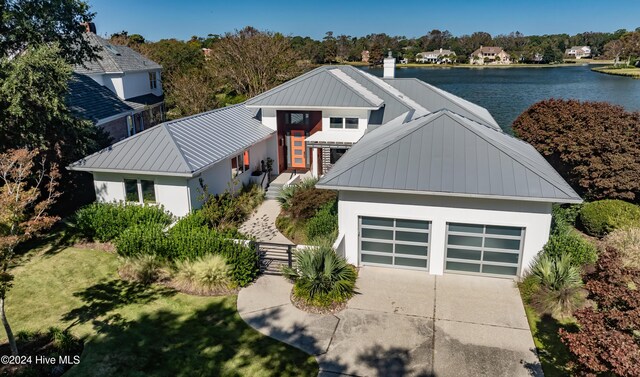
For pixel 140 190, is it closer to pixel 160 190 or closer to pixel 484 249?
pixel 160 190

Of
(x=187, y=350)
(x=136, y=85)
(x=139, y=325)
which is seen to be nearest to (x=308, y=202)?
(x=139, y=325)

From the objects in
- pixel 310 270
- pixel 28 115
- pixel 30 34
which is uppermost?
pixel 30 34

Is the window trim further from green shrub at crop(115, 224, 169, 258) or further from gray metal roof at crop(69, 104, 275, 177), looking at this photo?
green shrub at crop(115, 224, 169, 258)

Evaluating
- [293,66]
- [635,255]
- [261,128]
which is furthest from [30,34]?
[293,66]

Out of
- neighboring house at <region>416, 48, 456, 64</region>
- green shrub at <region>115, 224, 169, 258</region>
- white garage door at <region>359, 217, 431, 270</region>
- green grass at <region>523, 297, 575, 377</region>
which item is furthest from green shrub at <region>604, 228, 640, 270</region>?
neighboring house at <region>416, 48, 456, 64</region>

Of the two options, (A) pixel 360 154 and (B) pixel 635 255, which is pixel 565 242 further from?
(A) pixel 360 154

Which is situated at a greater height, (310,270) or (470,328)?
(310,270)

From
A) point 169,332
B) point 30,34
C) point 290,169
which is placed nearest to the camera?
point 169,332
